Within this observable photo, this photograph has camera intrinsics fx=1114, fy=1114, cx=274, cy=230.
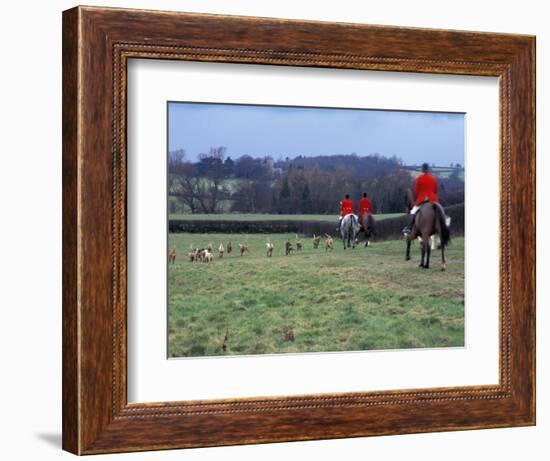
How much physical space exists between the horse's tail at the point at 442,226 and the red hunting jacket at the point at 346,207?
0.43 m

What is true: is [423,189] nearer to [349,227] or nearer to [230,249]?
[349,227]

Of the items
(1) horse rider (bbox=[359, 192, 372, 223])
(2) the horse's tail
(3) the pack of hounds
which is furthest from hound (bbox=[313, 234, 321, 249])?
(2) the horse's tail

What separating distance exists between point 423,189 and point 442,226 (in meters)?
0.20

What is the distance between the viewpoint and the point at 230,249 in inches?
191

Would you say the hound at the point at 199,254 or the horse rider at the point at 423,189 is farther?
the horse rider at the point at 423,189

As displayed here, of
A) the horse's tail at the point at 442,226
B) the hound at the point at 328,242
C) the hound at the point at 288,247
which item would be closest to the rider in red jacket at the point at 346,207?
the hound at the point at 328,242

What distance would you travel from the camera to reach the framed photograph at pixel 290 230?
4.59m

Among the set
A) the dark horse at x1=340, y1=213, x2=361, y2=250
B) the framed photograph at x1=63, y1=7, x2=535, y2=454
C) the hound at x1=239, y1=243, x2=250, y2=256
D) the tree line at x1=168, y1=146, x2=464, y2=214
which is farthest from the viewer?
the dark horse at x1=340, y1=213, x2=361, y2=250

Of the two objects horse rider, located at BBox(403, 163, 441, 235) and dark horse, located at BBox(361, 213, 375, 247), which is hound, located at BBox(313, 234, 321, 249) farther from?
horse rider, located at BBox(403, 163, 441, 235)

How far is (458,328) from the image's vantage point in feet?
16.9

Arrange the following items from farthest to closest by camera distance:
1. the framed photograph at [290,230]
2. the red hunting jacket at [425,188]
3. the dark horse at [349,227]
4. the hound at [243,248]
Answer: the red hunting jacket at [425,188]
the dark horse at [349,227]
the hound at [243,248]
the framed photograph at [290,230]

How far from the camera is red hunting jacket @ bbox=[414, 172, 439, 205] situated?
509cm

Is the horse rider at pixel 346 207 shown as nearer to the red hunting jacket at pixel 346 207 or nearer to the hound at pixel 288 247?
the red hunting jacket at pixel 346 207

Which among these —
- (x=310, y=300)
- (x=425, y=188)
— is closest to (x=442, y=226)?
(x=425, y=188)
